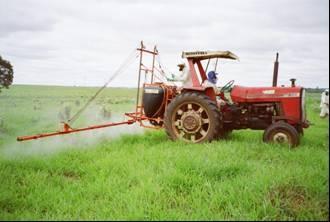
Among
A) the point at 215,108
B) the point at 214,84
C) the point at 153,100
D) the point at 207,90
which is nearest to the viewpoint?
the point at 215,108

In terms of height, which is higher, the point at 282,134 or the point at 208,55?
the point at 208,55

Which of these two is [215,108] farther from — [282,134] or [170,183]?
[170,183]

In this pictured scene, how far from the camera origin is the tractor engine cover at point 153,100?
8.80 m

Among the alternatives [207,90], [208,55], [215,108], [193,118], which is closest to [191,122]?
[193,118]

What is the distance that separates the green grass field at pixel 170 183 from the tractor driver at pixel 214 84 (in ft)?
4.88

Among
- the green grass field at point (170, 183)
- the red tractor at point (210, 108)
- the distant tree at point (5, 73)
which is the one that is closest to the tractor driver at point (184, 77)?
the red tractor at point (210, 108)

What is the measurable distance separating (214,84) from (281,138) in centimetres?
222

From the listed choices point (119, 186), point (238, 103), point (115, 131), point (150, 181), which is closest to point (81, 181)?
point (119, 186)

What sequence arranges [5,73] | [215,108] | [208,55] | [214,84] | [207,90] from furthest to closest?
1. [5,73]
2. [214,84]
3. [207,90]
4. [208,55]
5. [215,108]

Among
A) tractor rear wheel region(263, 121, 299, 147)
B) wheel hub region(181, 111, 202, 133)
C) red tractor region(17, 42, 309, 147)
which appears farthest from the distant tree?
tractor rear wheel region(263, 121, 299, 147)

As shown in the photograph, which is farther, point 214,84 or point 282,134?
point 214,84

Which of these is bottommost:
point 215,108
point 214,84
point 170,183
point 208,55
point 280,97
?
point 170,183

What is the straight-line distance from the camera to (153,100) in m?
8.80

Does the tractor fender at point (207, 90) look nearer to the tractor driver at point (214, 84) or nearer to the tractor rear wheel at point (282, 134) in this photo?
the tractor driver at point (214, 84)
